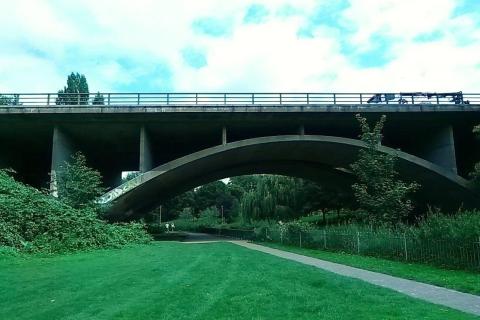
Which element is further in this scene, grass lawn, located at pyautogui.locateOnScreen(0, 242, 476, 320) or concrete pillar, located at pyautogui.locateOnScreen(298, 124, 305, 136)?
concrete pillar, located at pyautogui.locateOnScreen(298, 124, 305, 136)

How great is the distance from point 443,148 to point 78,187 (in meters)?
25.2

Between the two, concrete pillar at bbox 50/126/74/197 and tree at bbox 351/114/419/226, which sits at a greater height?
concrete pillar at bbox 50/126/74/197

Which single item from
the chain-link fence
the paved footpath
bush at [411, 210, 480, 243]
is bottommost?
the paved footpath

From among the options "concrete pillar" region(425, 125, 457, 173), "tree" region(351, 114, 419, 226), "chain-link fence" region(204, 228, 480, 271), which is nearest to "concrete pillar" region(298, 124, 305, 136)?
"chain-link fence" region(204, 228, 480, 271)

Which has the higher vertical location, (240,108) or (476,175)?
(240,108)

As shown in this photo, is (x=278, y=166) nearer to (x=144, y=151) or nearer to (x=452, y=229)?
(x=144, y=151)

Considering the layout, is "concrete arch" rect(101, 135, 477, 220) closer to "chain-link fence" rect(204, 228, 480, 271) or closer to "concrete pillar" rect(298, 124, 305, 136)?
"concrete pillar" rect(298, 124, 305, 136)

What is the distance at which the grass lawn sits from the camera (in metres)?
7.16

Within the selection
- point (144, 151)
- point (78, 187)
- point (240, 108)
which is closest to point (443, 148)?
point (240, 108)

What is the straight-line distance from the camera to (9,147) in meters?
35.5

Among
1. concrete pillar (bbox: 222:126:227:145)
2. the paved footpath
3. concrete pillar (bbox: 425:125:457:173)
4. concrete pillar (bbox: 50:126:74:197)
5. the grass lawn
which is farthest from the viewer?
concrete pillar (bbox: 425:125:457:173)

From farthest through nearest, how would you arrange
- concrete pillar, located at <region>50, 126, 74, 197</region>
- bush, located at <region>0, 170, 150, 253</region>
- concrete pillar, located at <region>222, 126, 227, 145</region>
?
concrete pillar, located at <region>222, 126, 227, 145</region> → concrete pillar, located at <region>50, 126, 74, 197</region> → bush, located at <region>0, 170, 150, 253</region>

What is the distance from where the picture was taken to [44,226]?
2152 centimetres

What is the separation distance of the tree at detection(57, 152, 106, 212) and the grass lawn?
14.6 meters
